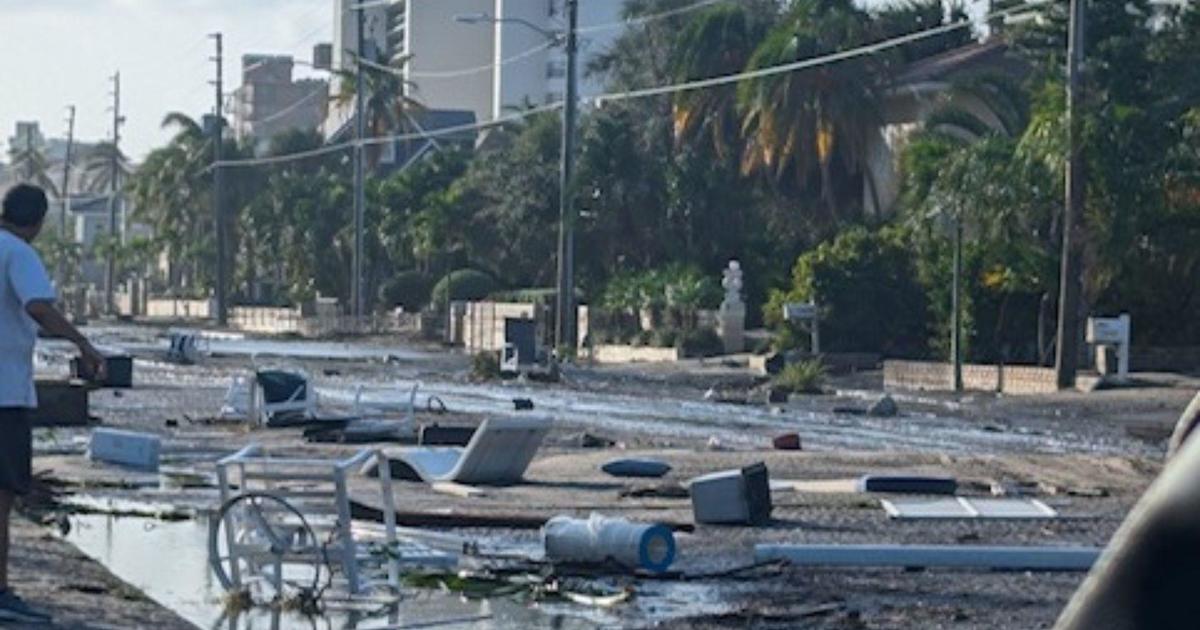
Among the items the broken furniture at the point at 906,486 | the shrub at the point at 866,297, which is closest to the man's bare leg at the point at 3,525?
the broken furniture at the point at 906,486

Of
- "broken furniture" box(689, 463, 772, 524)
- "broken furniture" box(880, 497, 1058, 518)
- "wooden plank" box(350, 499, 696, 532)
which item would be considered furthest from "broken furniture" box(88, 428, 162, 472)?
"broken furniture" box(689, 463, 772, 524)

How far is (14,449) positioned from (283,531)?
6.63 feet

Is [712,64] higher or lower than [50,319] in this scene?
higher

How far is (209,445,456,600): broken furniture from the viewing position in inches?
484

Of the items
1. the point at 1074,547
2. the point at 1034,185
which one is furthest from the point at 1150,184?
the point at 1074,547

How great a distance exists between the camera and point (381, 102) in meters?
103

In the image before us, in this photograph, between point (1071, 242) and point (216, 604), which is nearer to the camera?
point (216, 604)

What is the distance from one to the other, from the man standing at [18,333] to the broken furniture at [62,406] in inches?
745

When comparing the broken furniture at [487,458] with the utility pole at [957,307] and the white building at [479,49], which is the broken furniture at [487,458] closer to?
the utility pole at [957,307]

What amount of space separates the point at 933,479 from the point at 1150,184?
24670 millimetres

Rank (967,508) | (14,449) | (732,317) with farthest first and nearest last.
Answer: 1. (732,317)
2. (967,508)
3. (14,449)

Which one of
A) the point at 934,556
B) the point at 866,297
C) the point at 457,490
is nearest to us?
the point at 934,556

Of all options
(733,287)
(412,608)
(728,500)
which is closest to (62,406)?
(728,500)

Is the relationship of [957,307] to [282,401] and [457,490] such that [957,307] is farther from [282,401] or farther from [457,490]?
[457,490]
